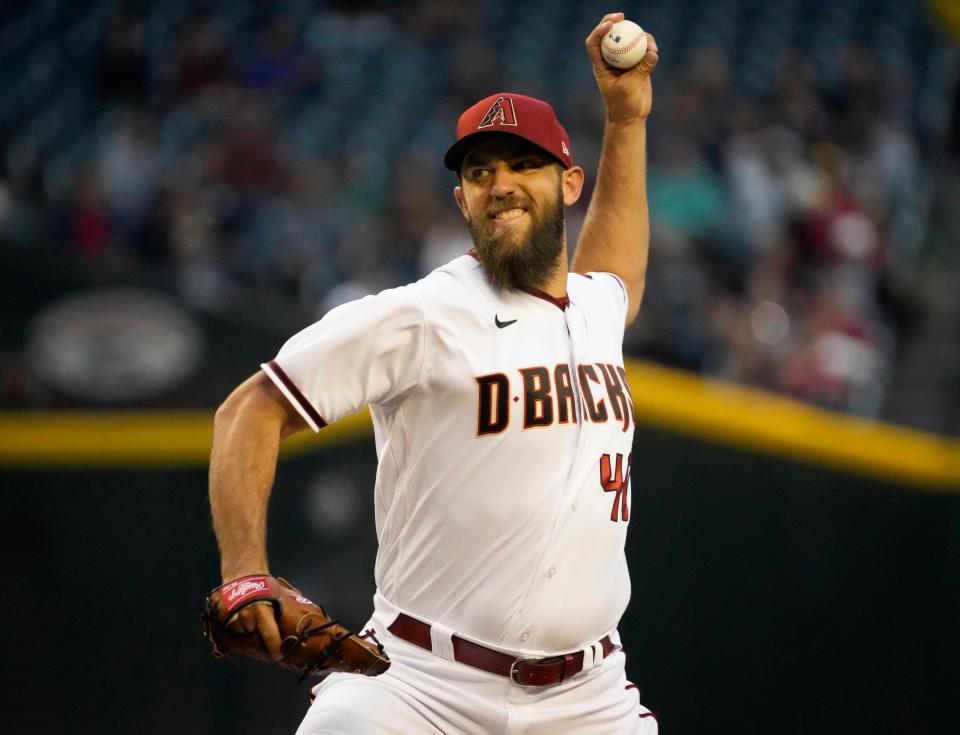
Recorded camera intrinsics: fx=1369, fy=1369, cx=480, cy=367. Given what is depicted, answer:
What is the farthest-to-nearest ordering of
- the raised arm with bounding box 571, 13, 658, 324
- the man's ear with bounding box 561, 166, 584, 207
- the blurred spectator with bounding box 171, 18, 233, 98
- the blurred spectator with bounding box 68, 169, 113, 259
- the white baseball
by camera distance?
the blurred spectator with bounding box 171, 18, 233, 98 → the blurred spectator with bounding box 68, 169, 113, 259 → the raised arm with bounding box 571, 13, 658, 324 → the white baseball → the man's ear with bounding box 561, 166, 584, 207

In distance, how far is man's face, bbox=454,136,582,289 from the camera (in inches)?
121

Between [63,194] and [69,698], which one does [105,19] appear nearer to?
[63,194]

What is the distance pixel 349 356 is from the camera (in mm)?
2781

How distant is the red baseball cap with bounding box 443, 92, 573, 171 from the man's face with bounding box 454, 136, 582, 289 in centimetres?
3

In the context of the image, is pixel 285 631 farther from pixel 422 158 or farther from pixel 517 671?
pixel 422 158

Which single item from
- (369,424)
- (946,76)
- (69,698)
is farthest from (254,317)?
(946,76)

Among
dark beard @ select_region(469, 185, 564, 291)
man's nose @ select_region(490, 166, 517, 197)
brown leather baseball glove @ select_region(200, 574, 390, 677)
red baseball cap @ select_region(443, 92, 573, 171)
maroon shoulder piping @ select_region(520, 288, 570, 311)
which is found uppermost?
red baseball cap @ select_region(443, 92, 573, 171)

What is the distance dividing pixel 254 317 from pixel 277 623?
10.7ft

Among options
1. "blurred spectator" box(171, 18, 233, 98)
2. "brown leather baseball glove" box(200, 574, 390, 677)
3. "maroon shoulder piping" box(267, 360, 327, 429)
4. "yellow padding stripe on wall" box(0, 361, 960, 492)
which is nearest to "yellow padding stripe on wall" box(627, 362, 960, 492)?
"yellow padding stripe on wall" box(0, 361, 960, 492)

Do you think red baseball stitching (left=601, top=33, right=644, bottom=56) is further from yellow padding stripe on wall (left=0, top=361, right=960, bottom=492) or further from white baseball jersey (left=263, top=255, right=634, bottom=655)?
yellow padding stripe on wall (left=0, top=361, right=960, bottom=492)

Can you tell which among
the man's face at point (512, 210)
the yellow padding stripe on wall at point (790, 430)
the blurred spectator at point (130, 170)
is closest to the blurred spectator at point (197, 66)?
the blurred spectator at point (130, 170)

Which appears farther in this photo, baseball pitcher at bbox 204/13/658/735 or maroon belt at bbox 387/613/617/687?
maroon belt at bbox 387/613/617/687

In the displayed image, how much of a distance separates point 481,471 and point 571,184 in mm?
791

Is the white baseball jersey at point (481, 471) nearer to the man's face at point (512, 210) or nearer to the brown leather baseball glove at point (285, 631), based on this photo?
the man's face at point (512, 210)
